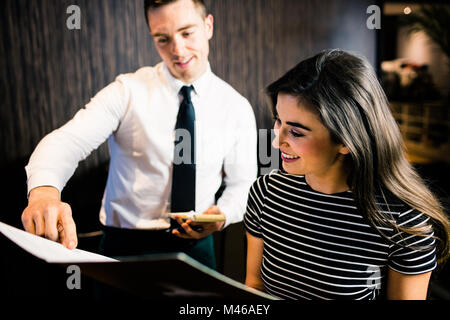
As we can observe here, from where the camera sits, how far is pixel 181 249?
5.50 ft

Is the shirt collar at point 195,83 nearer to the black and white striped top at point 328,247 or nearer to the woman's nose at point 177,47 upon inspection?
the woman's nose at point 177,47

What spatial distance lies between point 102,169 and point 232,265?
1.09 metres

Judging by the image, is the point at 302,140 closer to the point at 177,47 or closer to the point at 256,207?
the point at 256,207

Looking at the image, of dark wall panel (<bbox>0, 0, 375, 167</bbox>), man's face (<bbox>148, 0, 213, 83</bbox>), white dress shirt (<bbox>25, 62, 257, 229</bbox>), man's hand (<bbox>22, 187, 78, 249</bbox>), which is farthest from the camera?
dark wall panel (<bbox>0, 0, 375, 167</bbox>)

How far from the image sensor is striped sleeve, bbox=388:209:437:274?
1.05 meters

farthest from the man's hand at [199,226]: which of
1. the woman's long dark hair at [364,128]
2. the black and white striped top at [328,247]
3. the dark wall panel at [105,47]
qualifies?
the dark wall panel at [105,47]

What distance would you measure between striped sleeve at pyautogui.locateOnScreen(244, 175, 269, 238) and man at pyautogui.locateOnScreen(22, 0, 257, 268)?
0.72 ft

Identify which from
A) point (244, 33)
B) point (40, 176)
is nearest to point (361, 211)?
point (40, 176)

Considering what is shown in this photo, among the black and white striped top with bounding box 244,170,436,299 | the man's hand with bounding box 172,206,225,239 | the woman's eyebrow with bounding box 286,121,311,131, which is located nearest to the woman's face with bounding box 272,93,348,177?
the woman's eyebrow with bounding box 286,121,311,131

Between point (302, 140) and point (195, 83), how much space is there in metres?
0.78

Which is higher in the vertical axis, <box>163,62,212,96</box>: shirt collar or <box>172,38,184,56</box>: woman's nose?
<box>172,38,184,56</box>: woman's nose

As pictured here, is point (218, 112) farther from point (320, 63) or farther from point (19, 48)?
point (19, 48)

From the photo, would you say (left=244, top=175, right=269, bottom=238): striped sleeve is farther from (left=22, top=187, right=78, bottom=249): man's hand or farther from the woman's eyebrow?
(left=22, top=187, right=78, bottom=249): man's hand

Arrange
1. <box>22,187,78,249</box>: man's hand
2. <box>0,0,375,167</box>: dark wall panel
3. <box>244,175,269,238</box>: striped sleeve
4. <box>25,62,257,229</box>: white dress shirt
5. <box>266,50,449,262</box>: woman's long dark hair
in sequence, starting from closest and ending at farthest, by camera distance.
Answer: <box>22,187,78,249</box>: man's hand
<box>266,50,449,262</box>: woman's long dark hair
<box>244,175,269,238</box>: striped sleeve
<box>25,62,257,229</box>: white dress shirt
<box>0,0,375,167</box>: dark wall panel
